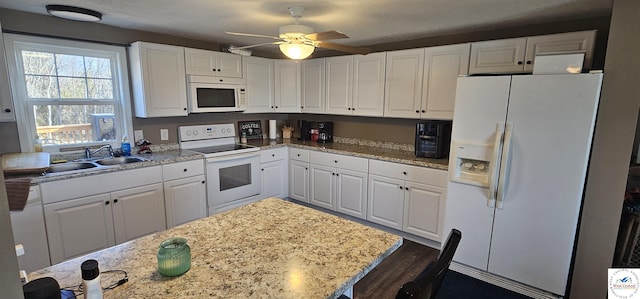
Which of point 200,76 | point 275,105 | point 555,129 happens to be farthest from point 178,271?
point 275,105

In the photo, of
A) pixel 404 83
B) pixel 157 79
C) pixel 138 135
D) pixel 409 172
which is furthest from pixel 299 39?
pixel 138 135

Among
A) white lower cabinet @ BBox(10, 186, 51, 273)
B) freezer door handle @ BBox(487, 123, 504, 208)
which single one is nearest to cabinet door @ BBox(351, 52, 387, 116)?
freezer door handle @ BBox(487, 123, 504, 208)

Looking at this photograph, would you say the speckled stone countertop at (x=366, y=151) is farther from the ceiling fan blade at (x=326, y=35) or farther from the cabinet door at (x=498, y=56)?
the ceiling fan blade at (x=326, y=35)

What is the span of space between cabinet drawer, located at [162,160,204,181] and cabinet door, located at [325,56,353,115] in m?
1.70

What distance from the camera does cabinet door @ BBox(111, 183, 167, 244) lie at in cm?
267

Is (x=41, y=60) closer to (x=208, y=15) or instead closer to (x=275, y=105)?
(x=208, y=15)

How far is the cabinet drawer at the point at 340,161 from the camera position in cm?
339

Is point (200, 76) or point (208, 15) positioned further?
point (200, 76)

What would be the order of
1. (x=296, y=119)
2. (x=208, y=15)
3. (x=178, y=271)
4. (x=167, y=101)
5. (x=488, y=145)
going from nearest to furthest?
(x=178, y=271) → (x=488, y=145) → (x=208, y=15) → (x=167, y=101) → (x=296, y=119)

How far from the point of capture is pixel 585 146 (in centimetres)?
201

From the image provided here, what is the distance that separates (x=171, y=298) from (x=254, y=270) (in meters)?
0.29

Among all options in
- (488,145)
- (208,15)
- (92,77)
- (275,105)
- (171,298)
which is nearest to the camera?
(171,298)

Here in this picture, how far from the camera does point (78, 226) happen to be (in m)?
2.47

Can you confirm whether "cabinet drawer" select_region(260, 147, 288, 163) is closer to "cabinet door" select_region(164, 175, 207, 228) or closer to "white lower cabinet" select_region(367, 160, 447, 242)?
"cabinet door" select_region(164, 175, 207, 228)
